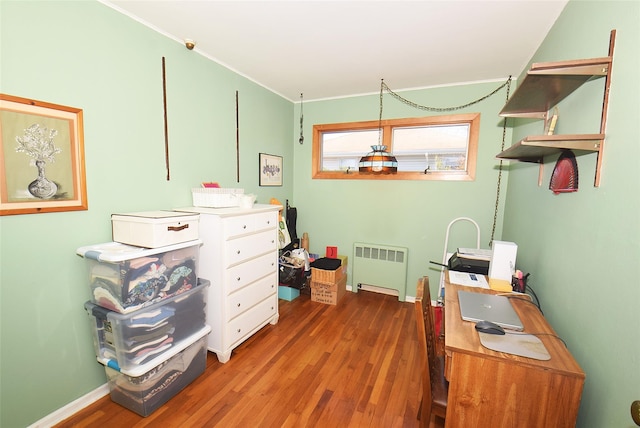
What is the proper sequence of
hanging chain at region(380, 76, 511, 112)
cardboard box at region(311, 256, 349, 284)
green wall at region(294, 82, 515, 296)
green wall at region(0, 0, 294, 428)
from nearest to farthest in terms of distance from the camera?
green wall at region(0, 0, 294, 428) < hanging chain at region(380, 76, 511, 112) < green wall at region(294, 82, 515, 296) < cardboard box at region(311, 256, 349, 284)

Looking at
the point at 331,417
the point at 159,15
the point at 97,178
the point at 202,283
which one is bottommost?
the point at 331,417

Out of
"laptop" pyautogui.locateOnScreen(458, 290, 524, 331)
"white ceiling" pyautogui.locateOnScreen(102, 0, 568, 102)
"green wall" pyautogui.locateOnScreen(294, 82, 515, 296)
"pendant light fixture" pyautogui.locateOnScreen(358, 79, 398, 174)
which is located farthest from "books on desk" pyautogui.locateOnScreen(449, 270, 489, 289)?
"white ceiling" pyautogui.locateOnScreen(102, 0, 568, 102)

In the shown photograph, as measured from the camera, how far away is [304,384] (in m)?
1.91

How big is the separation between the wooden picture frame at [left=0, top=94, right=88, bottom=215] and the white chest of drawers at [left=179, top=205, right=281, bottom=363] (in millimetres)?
721

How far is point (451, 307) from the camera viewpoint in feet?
4.68

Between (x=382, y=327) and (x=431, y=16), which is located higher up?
(x=431, y=16)

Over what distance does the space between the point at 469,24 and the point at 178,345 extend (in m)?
2.95

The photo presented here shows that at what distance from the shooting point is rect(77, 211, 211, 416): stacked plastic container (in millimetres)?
1504

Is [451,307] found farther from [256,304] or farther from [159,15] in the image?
[159,15]

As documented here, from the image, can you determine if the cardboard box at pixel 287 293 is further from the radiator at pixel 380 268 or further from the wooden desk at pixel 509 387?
the wooden desk at pixel 509 387

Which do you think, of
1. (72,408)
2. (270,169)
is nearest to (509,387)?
(72,408)

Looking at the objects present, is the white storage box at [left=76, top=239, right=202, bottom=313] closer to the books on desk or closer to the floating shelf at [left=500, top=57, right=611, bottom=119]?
the books on desk

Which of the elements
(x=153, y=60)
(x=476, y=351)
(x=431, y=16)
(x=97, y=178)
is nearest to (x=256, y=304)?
(x=97, y=178)

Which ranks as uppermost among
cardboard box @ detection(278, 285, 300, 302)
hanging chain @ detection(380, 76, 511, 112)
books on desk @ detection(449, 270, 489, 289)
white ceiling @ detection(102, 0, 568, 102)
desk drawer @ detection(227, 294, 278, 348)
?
white ceiling @ detection(102, 0, 568, 102)
